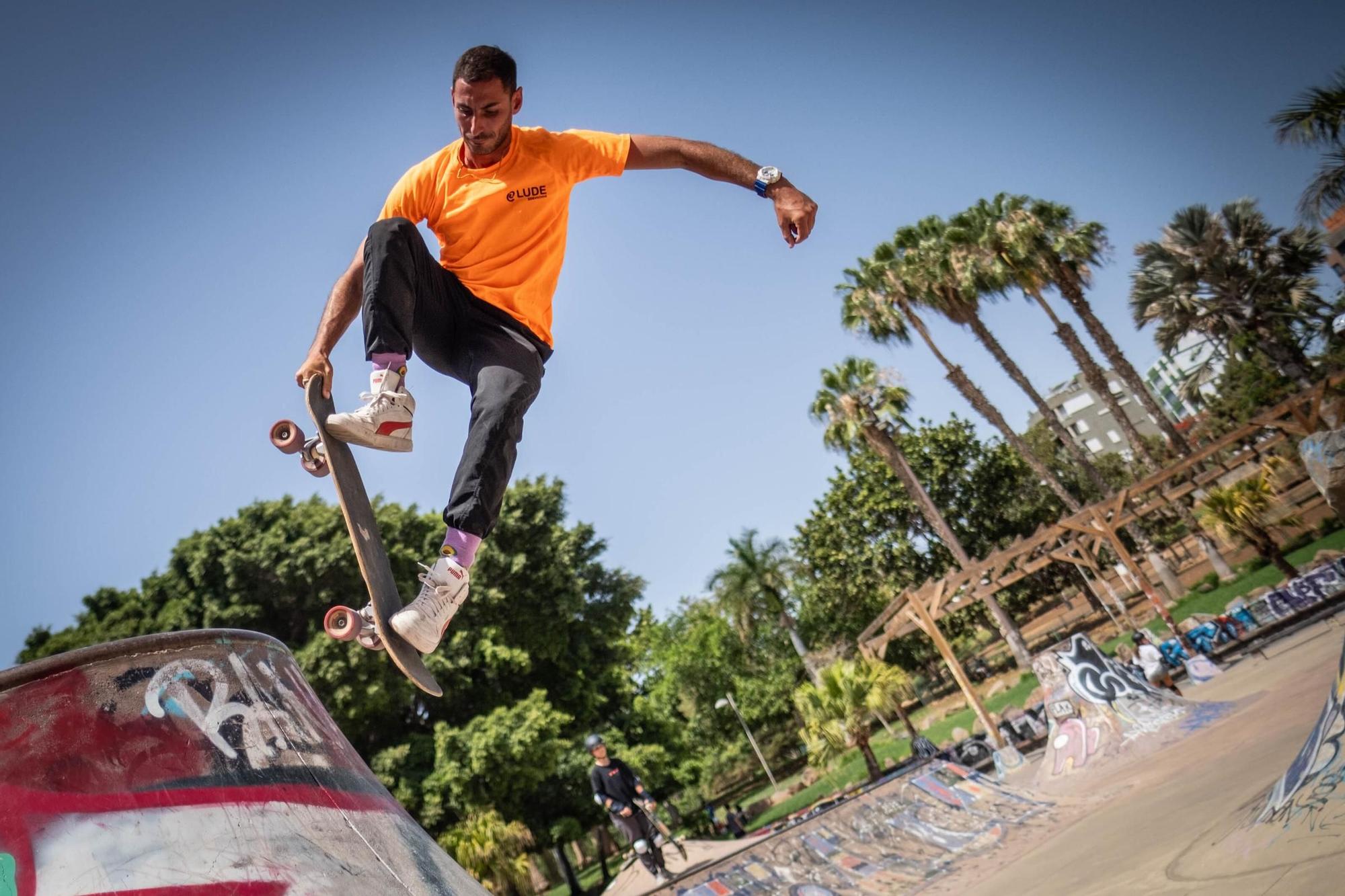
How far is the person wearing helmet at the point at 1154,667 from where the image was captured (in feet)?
50.5

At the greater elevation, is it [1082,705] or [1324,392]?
[1324,392]

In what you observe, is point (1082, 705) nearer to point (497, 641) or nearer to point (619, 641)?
point (497, 641)

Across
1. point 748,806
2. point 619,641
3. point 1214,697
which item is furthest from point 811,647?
point 1214,697

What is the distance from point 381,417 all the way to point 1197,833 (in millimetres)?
4795

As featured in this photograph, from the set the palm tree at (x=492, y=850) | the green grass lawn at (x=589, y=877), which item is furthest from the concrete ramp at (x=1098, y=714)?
the green grass lawn at (x=589, y=877)

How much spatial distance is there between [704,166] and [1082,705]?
10.8 m

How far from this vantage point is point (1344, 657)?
368 cm

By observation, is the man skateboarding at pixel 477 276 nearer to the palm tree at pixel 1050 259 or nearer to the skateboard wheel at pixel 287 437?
the skateboard wheel at pixel 287 437

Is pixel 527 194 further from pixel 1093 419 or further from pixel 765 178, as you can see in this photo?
pixel 1093 419

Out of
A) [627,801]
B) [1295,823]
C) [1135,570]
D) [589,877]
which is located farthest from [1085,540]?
[589,877]

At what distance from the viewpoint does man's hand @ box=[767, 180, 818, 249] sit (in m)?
3.24

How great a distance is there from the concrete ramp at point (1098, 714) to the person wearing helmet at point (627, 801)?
17.8 feet

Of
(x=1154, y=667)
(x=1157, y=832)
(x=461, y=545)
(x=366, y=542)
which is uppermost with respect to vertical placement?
(x=366, y=542)

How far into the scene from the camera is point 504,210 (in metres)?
3.28
